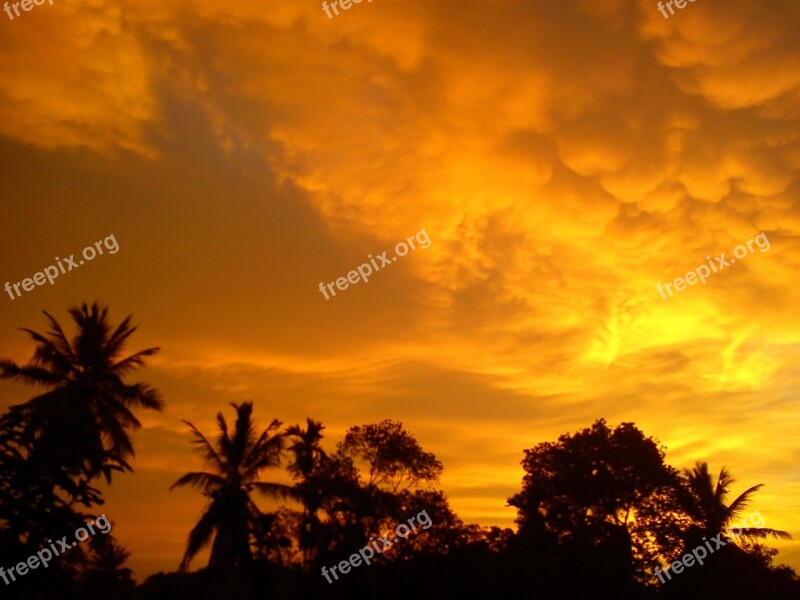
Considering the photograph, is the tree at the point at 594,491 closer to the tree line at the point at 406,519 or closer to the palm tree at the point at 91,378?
the tree line at the point at 406,519

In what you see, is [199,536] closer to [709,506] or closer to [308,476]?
[308,476]

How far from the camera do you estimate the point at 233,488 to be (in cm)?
2817

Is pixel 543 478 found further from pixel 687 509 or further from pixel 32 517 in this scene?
pixel 32 517

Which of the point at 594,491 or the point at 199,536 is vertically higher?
the point at 199,536

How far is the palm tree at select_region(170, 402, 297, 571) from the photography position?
26.3m

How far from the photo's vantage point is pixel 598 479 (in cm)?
3025

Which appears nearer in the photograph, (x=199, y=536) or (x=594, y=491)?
(x=199, y=536)

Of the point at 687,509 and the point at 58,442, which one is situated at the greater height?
the point at 58,442

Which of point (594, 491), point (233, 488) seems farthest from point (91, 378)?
point (594, 491)

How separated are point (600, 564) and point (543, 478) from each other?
5960 millimetres

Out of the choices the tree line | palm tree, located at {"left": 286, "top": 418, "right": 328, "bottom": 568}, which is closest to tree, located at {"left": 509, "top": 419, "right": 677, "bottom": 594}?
the tree line

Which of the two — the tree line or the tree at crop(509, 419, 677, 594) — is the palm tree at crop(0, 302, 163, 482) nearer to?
the tree line

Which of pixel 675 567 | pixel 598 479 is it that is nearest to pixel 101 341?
pixel 598 479

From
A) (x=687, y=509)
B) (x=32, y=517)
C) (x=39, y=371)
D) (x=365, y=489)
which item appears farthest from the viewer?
(x=687, y=509)
